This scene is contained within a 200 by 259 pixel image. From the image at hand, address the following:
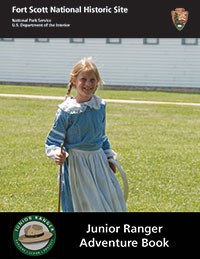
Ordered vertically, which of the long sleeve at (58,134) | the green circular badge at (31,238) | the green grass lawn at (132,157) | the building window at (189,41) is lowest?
the green grass lawn at (132,157)

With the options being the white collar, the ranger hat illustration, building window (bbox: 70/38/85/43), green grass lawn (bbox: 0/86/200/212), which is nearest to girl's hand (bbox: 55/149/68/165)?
the white collar

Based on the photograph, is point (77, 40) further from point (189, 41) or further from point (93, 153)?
point (93, 153)

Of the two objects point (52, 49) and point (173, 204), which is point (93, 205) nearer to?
point (173, 204)

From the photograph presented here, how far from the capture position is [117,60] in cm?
2342

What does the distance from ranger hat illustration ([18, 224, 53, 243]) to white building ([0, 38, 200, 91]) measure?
62.8 ft

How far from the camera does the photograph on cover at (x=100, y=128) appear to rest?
423 cm

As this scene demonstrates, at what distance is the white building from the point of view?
23078 millimetres

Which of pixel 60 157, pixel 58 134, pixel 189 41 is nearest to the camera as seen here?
pixel 60 157

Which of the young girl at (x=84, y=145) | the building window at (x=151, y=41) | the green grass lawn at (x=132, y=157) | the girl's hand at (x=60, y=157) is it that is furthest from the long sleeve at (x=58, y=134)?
the building window at (x=151, y=41)

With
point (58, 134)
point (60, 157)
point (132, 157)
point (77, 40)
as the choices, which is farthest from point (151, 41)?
point (60, 157)

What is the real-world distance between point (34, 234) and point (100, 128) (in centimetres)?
117

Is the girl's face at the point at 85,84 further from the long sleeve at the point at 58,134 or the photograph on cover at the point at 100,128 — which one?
the long sleeve at the point at 58,134

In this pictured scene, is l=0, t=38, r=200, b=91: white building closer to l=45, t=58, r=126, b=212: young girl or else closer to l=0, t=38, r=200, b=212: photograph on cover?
l=0, t=38, r=200, b=212: photograph on cover

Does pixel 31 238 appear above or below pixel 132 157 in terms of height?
above
